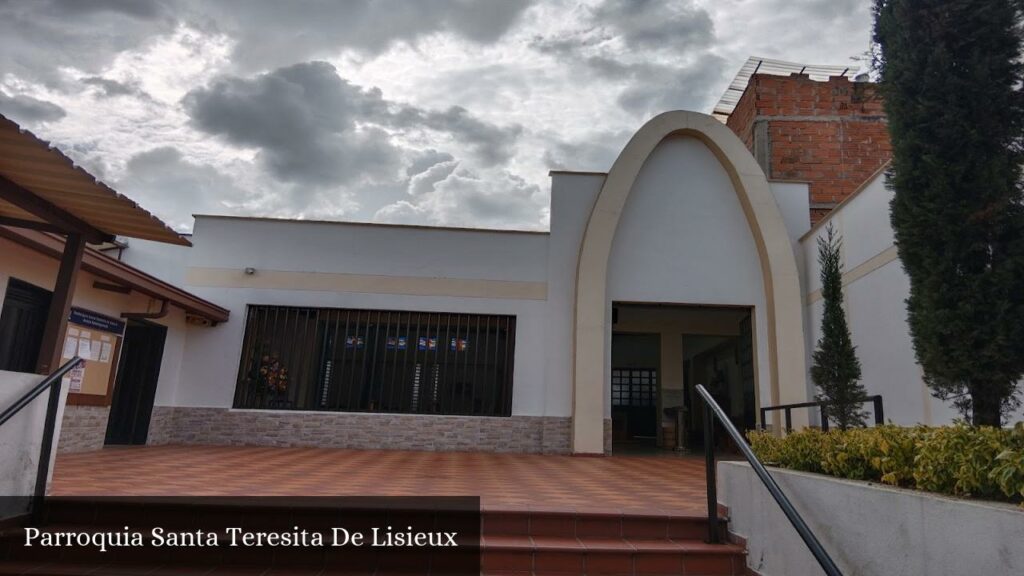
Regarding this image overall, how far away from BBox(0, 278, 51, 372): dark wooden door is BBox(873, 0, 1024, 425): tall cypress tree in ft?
27.1

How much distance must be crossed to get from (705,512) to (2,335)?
Answer: 7224mm

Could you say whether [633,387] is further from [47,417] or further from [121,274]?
[47,417]

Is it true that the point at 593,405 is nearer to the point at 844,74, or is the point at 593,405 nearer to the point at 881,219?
the point at 881,219

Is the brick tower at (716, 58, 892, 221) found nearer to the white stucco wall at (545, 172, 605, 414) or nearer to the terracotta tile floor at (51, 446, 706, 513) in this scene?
the white stucco wall at (545, 172, 605, 414)

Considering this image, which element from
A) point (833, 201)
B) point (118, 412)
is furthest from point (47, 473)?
point (833, 201)

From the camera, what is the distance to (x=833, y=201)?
39.3 feet

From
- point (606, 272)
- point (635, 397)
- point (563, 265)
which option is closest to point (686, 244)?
point (606, 272)

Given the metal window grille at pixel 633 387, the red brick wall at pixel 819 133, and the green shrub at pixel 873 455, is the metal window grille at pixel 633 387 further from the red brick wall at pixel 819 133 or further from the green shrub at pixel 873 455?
the green shrub at pixel 873 455

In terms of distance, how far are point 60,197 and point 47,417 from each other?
1.47 meters

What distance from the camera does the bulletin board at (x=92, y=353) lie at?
7.12m

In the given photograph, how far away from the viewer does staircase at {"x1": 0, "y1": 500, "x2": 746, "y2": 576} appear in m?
Answer: 3.07

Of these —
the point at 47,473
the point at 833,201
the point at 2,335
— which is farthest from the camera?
the point at 833,201

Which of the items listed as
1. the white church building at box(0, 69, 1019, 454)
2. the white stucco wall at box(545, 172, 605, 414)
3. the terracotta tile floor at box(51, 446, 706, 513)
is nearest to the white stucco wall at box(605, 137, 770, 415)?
the white church building at box(0, 69, 1019, 454)

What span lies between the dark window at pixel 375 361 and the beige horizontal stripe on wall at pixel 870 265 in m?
5.25
